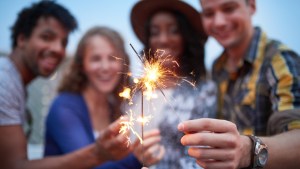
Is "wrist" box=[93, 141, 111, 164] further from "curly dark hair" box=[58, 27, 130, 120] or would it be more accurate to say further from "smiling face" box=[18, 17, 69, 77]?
"smiling face" box=[18, 17, 69, 77]

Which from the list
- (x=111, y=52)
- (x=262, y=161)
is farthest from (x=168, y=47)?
(x=262, y=161)

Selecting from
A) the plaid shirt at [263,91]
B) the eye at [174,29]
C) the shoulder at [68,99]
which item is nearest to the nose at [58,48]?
the shoulder at [68,99]

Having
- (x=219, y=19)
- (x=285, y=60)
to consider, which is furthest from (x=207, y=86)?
(x=285, y=60)

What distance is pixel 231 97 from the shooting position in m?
1.87

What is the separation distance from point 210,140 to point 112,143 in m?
0.51

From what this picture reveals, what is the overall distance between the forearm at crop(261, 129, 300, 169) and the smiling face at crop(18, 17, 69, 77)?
1626 mm

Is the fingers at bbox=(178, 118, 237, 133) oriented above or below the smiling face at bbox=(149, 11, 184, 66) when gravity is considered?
below

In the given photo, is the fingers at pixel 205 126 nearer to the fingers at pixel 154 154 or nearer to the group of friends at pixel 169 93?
the group of friends at pixel 169 93

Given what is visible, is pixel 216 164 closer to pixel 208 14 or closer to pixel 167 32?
pixel 208 14

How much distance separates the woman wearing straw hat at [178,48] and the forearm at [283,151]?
0.58 metres

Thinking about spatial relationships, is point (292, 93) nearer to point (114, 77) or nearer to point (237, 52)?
point (237, 52)

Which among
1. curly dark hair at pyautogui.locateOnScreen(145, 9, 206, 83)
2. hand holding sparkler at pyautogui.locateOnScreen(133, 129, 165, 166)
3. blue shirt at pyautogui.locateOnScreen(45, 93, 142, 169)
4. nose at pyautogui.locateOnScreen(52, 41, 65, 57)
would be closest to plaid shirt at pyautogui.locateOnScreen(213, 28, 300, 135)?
curly dark hair at pyautogui.locateOnScreen(145, 9, 206, 83)

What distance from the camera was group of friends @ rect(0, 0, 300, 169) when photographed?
1.18m

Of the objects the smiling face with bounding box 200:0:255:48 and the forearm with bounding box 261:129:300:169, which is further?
the smiling face with bounding box 200:0:255:48
